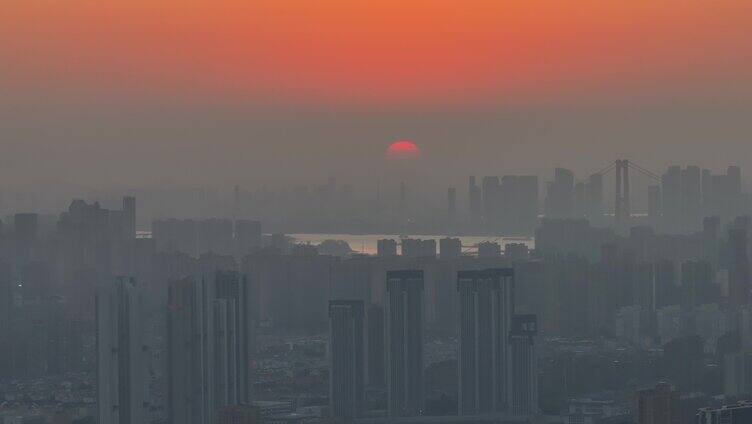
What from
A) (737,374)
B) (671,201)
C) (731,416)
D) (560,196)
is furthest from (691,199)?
(731,416)

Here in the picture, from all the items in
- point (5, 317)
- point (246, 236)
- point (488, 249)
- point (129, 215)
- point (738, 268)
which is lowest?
point (5, 317)

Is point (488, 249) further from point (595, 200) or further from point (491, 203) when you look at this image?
point (595, 200)

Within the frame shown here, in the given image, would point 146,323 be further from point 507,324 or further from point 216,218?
point 216,218

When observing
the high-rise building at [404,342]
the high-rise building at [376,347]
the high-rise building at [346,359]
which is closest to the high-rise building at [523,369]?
the high-rise building at [404,342]

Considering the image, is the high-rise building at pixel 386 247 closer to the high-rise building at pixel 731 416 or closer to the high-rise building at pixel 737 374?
the high-rise building at pixel 737 374

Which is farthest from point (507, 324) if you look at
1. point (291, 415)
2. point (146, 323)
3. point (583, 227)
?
point (583, 227)
